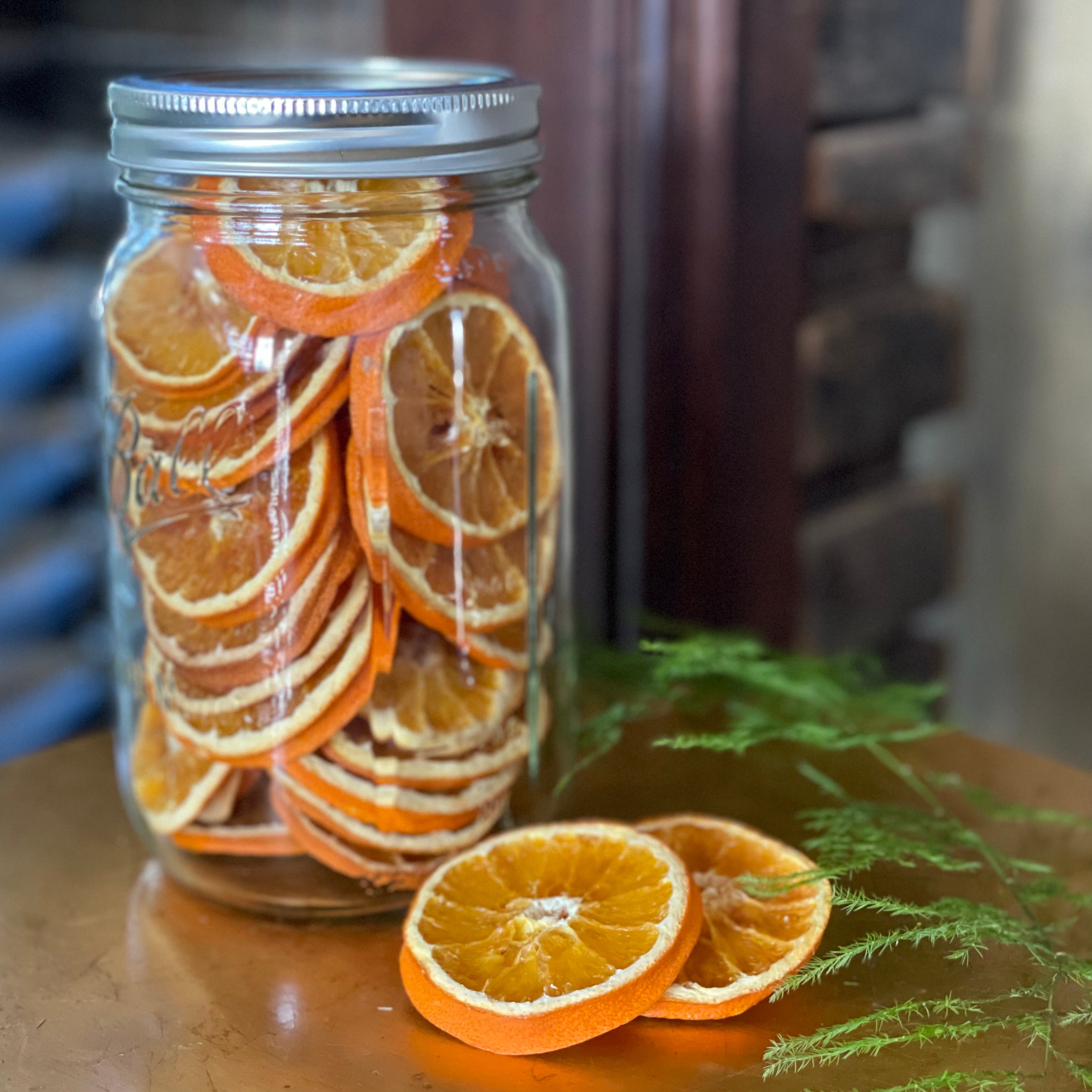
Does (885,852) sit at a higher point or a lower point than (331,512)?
lower

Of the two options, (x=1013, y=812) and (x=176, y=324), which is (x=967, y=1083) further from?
(x=176, y=324)

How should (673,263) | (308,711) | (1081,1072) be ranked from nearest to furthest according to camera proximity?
(1081,1072)
(308,711)
(673,263)

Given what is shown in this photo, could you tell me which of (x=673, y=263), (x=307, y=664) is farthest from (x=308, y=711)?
(x=673, y=263)

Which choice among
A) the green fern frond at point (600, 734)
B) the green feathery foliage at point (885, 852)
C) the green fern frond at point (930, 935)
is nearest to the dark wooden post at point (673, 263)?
the green feathery foliage at point (885, 852)

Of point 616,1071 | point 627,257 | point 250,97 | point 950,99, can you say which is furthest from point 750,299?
point 616,1071

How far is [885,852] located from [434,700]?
22 cm

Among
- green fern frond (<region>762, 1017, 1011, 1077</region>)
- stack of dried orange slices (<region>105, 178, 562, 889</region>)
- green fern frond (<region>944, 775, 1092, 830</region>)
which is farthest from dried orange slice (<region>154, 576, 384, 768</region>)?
green fern frond (<region>944, 775, 1092, 830</region>)

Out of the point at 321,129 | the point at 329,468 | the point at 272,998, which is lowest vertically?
the point at 272,998

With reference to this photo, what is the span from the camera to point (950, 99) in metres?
1.21

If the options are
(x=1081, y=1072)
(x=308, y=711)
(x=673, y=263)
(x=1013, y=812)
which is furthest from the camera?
(x=673, y=263)

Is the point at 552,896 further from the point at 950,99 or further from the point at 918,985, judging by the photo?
the point at 950,99

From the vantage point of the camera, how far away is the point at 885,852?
618mm

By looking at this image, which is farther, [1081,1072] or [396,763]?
[396,763]

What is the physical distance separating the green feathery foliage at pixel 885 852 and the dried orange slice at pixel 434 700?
9cm
